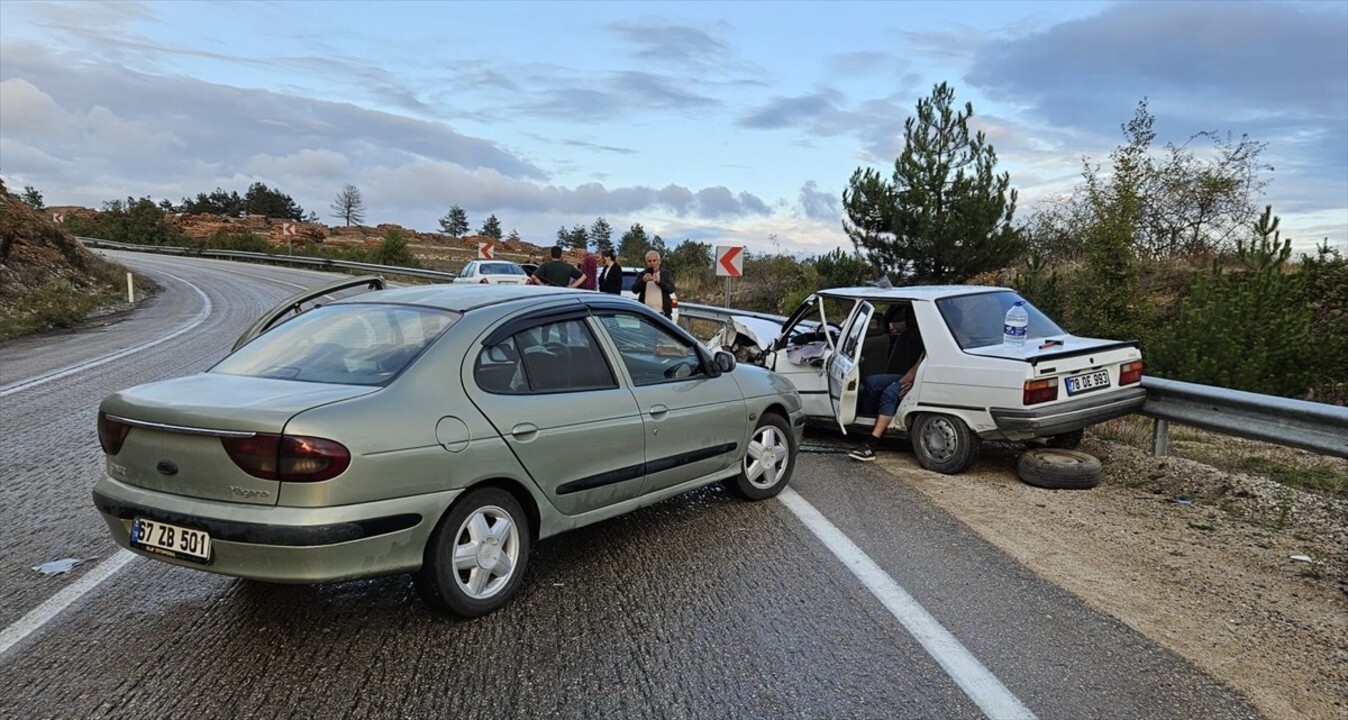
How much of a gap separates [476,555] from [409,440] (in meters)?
0.65

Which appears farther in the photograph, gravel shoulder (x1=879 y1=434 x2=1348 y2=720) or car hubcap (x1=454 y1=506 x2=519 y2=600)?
car hubcap (x1=454 y1=506 x2=519 y2=600)

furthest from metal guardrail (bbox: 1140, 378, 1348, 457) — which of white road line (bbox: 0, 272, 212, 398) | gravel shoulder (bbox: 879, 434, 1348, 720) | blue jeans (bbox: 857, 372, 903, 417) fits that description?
white road line (bbox: 0, 272, 212, 398)

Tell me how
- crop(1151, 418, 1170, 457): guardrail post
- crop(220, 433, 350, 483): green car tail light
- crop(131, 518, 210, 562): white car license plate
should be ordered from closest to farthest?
1. crop(220, 433, 350, 483): green car tail light
2. crop(131, 518, 210, 562): white car license plate
3. crop(1151, 418, 1170, 457): guardrail post

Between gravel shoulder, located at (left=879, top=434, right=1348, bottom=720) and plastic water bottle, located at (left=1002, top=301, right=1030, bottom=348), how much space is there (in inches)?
42.7

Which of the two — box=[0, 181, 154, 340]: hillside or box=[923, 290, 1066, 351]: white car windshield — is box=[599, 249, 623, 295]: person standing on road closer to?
box=[923, 290, 1066, 351]: white car windshield

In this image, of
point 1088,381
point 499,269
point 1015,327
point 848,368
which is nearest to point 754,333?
point 848,368

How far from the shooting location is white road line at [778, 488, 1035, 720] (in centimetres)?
309

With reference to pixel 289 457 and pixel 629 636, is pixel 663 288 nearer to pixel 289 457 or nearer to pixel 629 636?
pixel 629 636

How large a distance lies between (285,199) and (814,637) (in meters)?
105

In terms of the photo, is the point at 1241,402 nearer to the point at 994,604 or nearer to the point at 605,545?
the point at 994,604

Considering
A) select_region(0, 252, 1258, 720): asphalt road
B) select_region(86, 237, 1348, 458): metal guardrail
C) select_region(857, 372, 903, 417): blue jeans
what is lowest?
select_region(0, 252, 1258, 720): asphalt road

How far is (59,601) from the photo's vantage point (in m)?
3.88

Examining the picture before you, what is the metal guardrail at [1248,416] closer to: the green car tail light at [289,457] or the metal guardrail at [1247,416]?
the metal guardrail at [1247,416]

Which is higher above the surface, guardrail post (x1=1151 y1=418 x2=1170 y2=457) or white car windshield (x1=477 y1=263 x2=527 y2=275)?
white car windshield (x1=477 y1=263 x2=527 y2=275)
